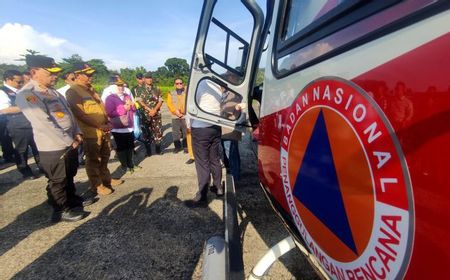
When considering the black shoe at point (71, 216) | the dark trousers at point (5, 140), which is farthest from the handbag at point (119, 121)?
the dark trousers at point (5, 140)

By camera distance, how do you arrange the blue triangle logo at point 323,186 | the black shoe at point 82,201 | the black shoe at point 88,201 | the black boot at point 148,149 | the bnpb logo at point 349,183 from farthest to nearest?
the black boot at point 148,149
the black shoe at point 88,201
the black shoe at point 82,201
the blue triangle logo at point 323,186
the bnpb logo at point 349,183

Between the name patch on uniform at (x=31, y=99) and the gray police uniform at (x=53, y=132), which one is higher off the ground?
the name patch on uniform at (x=31, y=99)

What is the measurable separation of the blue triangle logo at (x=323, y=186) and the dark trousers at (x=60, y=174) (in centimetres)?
294

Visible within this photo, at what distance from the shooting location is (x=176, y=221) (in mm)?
3342

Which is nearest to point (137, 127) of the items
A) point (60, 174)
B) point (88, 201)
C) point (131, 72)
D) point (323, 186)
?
point (88, 201)

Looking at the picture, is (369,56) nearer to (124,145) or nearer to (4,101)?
(124,145)

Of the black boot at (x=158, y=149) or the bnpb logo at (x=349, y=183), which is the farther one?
the black boot at (x=158, y=149)

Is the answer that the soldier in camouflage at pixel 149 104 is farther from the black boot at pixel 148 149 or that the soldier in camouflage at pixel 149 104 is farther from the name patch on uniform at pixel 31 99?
the name patch on uniform at pixel 31 99

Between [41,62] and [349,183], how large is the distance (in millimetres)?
3370

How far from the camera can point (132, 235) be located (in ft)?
10.1

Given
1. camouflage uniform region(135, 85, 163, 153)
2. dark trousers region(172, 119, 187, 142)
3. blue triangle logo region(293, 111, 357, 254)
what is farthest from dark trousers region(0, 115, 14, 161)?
blue triangle logo region(293, 111, 357, 254)

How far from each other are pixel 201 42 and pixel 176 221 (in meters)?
2.06

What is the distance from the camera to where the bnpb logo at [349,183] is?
768 mm

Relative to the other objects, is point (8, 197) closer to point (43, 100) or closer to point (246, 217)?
point (43, 100)
